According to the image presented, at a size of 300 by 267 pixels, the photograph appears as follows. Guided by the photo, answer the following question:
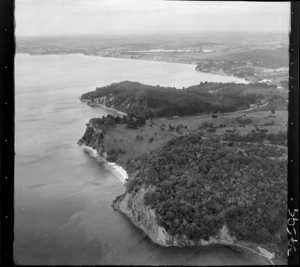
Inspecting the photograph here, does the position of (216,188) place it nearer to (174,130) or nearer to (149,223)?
(149,223)

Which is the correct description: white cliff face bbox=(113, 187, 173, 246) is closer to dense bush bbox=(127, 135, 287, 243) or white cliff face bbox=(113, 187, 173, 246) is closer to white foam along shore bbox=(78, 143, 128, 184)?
dense bush bbox=(127, 135, 287, 243)

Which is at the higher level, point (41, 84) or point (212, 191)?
point (41, 84)

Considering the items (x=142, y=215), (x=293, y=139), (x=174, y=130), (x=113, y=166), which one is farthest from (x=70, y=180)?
(x=293, y=139)

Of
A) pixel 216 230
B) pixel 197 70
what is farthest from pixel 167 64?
pixel 216 230

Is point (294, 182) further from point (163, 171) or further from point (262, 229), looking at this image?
point (163, 171)

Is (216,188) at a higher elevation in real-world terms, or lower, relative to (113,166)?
higher
